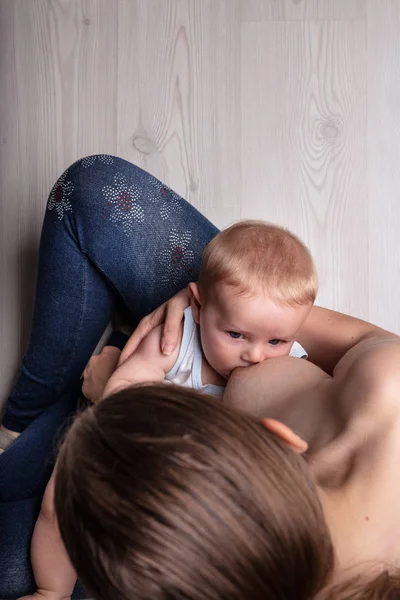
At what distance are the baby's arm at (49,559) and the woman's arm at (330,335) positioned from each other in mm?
446

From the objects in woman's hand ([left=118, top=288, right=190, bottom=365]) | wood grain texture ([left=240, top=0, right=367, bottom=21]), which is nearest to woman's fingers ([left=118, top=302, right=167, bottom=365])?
woman's hand ([left=118, top=288, right=190, bottom=365])

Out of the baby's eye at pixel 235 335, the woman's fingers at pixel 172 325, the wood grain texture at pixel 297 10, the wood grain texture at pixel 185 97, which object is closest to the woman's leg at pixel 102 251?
the woman's fingers at pixel 172 325

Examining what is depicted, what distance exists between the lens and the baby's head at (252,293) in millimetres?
898

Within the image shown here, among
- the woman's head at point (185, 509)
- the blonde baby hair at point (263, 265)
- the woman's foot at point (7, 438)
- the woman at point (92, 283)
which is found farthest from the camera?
the woman's foot at point (7, 438)

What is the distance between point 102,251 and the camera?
3.48 ft

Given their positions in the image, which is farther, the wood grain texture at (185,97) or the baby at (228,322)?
the wood grain texture at (185,97)

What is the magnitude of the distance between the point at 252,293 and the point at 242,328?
5 cm

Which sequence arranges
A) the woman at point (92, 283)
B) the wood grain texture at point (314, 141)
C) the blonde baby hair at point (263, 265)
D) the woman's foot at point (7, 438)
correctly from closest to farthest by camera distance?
the blonde baby hair at point (263, 265) < the woman at point (92, 283) < the woman's foot at point (7, 438) < the wood grain texture at point (314, 141)

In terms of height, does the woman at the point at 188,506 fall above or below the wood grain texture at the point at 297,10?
below

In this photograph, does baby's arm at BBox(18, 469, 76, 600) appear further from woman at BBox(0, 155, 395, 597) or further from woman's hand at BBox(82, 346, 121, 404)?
woman's hand at BBox(82, 346, 121, 404)

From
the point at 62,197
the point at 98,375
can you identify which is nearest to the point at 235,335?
the point at 98,375

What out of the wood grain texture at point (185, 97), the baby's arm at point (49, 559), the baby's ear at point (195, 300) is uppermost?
the wood grain texture at point (185, 97)

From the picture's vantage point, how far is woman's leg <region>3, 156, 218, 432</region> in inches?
41.9

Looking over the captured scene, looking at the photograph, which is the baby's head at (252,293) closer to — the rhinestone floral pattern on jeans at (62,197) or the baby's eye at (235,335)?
the baby's eye at (235,335)
